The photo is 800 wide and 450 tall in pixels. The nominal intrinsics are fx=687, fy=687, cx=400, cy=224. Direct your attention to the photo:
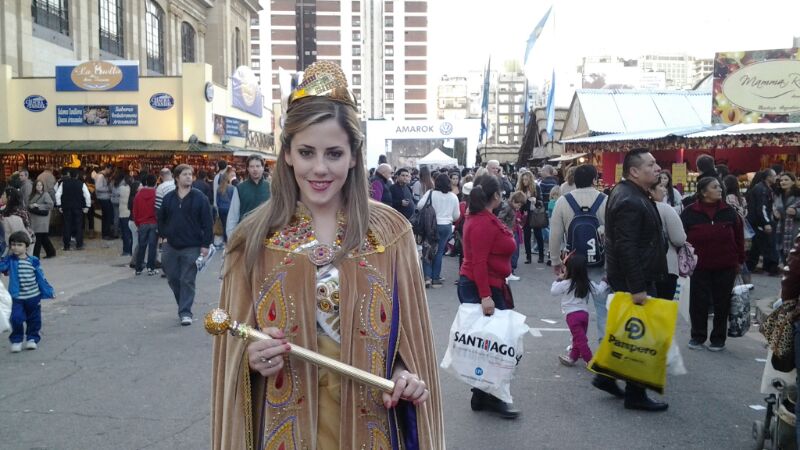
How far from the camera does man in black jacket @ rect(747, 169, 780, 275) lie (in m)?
11.3

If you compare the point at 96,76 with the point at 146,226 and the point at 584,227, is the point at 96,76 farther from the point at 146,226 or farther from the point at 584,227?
the point at 584,227

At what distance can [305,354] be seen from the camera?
1984mm

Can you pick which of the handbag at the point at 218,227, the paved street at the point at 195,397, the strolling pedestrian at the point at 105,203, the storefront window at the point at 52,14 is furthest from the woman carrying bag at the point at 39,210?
the storefront window at the point at 52,14

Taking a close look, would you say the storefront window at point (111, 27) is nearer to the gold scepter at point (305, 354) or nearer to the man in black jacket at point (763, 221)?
the man in black jacket at point (763, 221)

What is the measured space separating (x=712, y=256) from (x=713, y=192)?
2.13ft

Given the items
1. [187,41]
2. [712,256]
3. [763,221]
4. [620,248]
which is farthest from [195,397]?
[187,41]

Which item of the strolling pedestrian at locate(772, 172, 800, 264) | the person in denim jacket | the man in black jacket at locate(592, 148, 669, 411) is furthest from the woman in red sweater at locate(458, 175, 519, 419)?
the strolling pedestrian at locate(772, 172, 800, 264)

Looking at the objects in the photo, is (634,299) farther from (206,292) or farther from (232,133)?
(232,133)

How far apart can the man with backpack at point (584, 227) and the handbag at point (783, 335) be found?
2.27 meters

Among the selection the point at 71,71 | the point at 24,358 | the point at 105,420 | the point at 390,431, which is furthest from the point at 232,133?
the point at 390,431

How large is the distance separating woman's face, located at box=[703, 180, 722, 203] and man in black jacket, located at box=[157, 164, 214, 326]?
5.65 meters

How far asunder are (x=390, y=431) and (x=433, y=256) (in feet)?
29.8

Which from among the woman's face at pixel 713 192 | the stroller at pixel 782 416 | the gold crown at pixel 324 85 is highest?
the gold crown at pixel 324 85

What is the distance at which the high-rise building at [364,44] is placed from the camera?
3964 inches
